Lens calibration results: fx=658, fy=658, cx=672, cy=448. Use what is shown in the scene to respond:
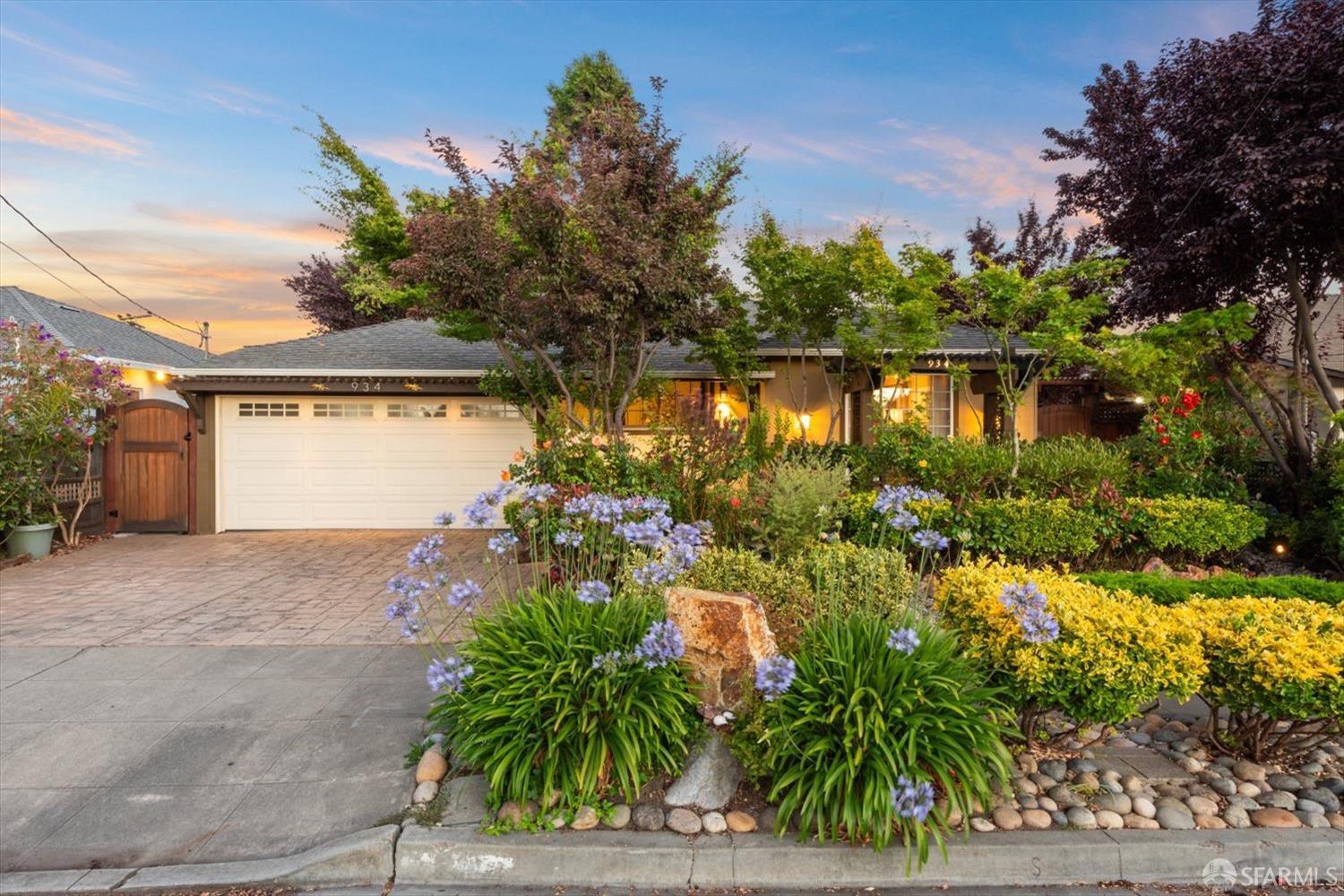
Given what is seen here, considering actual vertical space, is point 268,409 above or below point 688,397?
below

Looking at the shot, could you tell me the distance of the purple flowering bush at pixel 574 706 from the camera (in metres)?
2.62

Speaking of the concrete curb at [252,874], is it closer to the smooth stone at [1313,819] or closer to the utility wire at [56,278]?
the smooth stone at [1313,819]

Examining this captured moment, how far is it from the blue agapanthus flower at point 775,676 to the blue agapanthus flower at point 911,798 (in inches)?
18.9

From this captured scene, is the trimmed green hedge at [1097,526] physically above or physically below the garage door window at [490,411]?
below

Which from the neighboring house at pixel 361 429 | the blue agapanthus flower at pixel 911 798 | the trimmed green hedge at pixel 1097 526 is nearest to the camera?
the blue agapanthus flower at pixel 911 798

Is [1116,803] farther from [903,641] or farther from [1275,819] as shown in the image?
[903,641]

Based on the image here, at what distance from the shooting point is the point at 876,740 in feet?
7.75

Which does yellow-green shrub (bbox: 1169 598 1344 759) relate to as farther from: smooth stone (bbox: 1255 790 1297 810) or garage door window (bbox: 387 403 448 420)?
garage door window (bbox: 387 403 448 420)

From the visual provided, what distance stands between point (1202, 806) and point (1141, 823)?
0.32 m

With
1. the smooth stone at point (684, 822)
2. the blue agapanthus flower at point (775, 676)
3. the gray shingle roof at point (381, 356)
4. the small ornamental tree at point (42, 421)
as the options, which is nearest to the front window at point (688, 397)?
the gray shingle roof at point (381, 356)

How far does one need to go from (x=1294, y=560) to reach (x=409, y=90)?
1264cm

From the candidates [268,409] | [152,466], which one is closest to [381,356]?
[268,409]

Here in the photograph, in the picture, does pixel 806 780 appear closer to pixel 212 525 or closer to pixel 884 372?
pixel 884 372

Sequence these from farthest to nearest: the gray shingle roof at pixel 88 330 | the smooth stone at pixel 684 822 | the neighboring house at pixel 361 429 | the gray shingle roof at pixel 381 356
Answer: the gray shingle roof at pixel 88 330 < the gray shingle roof at pixel 381 356 < the neighboring house at pixel 361 429 < the smooth stone at pixel 684 822
